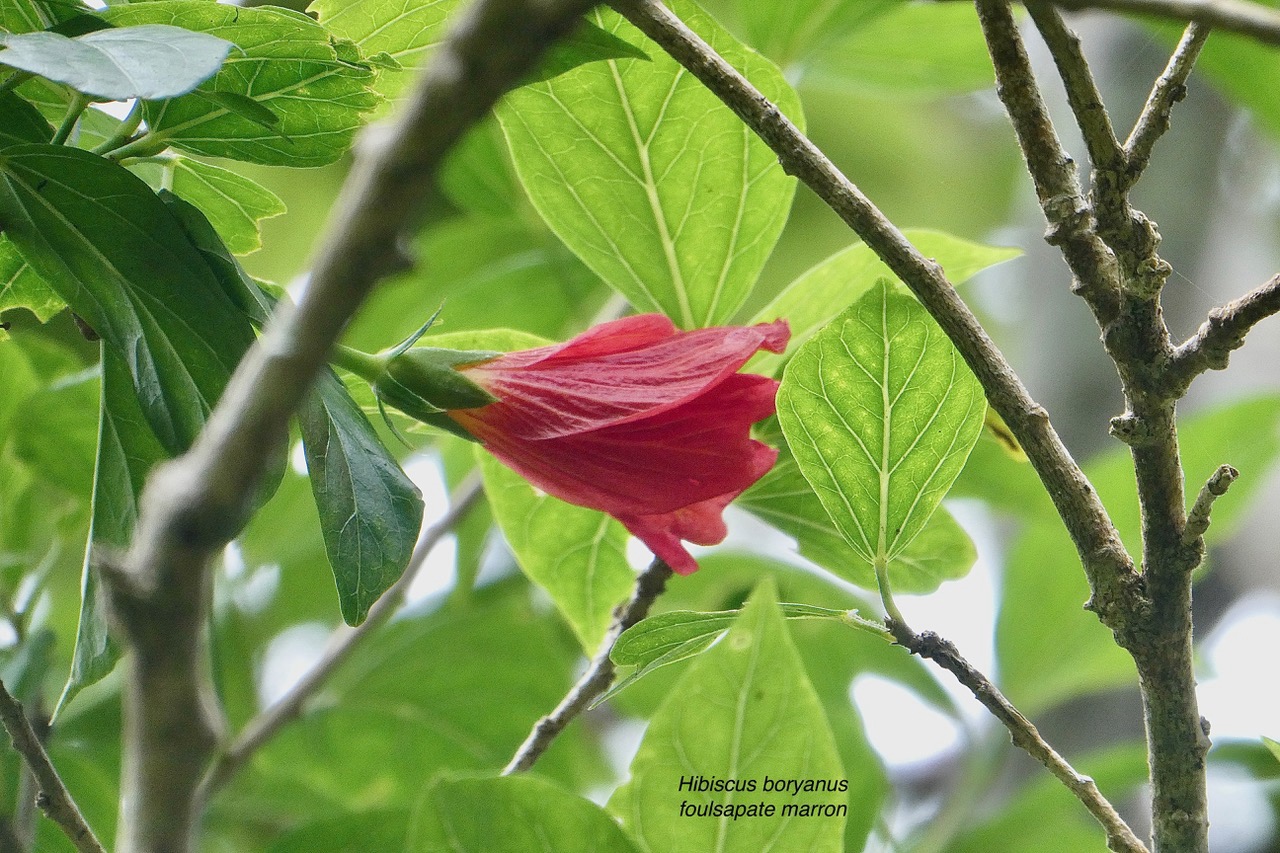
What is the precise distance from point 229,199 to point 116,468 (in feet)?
0.46

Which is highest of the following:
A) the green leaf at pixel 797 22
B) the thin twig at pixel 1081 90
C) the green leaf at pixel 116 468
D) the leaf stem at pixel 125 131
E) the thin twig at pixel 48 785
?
the green leaf at pixel 797 22

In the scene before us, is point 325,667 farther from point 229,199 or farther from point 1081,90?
point 1081,90

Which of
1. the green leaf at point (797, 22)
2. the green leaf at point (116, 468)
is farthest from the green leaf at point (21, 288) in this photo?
the green leaf at point (797, 22)

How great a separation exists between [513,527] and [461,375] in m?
0.17

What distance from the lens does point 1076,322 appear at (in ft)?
4.77

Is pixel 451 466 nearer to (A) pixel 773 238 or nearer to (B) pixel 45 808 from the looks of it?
(A) pixel 773 238

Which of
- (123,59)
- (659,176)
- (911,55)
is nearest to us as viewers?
(123,59)

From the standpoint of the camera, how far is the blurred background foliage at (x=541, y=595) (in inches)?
31.8

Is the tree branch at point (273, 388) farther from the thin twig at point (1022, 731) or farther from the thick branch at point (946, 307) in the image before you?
the thin twig at point (1022, 731)

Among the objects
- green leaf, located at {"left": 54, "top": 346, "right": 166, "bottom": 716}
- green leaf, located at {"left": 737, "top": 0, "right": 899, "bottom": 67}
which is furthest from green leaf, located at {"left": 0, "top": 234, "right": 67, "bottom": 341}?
green leaf, located at {"left": 737, "top": 0, "right": 899, "bottom": 67}

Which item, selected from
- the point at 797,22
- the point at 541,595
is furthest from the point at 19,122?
the point at 541,595

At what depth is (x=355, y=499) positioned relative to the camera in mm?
418

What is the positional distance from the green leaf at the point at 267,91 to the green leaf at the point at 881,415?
0.21m

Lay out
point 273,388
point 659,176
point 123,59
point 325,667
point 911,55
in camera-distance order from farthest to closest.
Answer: point 911,55 < point 325,667 < point 659,176 < point 123,59 < point 273,388
